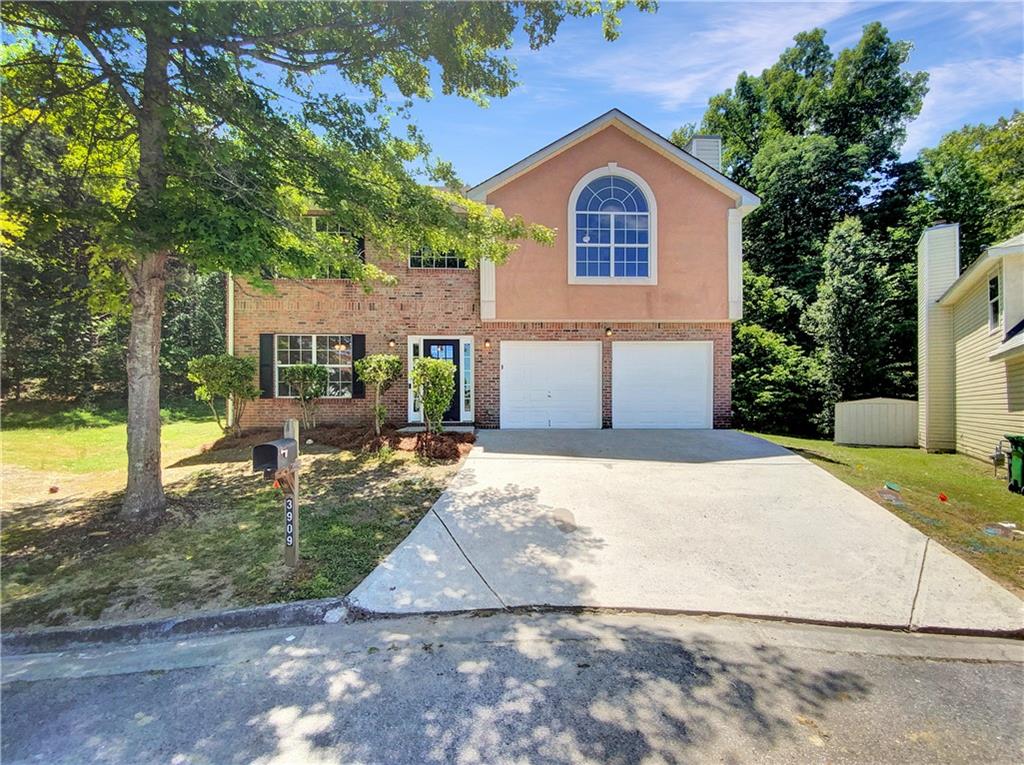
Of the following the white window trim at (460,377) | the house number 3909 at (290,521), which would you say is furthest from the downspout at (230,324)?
the house number 3909 at (290,521)

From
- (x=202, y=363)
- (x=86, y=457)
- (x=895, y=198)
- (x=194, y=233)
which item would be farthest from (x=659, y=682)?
(x=895, y=198)

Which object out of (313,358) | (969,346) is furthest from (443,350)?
(969,346)

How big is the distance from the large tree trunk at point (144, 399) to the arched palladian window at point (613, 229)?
27.8ft

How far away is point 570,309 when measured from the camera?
1154 centimetres

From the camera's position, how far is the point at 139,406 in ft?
18.5

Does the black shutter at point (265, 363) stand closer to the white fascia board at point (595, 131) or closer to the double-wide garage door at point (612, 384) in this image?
the double-wide garage door at point (612, 384)

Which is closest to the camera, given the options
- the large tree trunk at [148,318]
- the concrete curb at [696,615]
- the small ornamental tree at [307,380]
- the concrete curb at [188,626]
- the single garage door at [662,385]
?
the concrete curb at [188,626]

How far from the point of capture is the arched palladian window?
11.6 meters

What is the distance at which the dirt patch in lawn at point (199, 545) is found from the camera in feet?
13.2

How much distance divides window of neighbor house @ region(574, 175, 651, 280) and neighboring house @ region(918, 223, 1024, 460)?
678 centimetres

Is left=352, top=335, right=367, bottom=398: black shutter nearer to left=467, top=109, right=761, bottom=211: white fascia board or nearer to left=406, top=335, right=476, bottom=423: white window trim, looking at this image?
left=406, top=335, right=476, bottom=423: white window trim

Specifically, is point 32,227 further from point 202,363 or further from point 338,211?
point 202,363

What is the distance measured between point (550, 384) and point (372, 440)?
4557 millimetres


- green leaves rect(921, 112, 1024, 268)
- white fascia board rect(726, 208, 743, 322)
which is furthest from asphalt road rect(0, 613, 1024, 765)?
green leaves rect(921, 112, 1024, 268)
